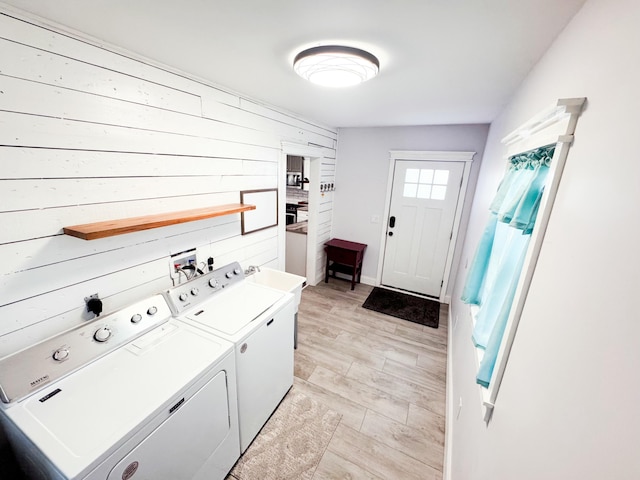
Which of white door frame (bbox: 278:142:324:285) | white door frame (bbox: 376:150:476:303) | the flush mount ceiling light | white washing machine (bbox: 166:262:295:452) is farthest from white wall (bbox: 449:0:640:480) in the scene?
white door frame (bbox: 376:150:476:303)

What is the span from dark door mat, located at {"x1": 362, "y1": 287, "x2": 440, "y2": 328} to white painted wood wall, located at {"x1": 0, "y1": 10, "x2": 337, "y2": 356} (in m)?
2.42

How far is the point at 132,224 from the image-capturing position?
1.32 m

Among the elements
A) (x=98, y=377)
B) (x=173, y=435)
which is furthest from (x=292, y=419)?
(x=98, y=377)

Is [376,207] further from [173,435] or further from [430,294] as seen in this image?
[173,435]

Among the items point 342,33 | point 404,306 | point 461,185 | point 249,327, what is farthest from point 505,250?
point 404,306

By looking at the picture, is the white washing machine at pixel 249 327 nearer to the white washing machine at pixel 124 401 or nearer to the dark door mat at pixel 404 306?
the white washing machine at pixel 124 401

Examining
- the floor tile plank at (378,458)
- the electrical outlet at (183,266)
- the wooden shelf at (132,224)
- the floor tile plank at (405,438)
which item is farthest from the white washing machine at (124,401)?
the floor tile plank at (405,438)

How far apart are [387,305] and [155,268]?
112 inches

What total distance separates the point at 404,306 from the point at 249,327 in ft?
8.52

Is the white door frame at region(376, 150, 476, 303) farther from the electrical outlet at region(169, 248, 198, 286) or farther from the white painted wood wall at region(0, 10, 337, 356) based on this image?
the electrical outlet at region(169, 248, 198, 286)

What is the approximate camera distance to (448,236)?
3.46 metres

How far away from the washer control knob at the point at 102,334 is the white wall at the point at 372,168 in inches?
127

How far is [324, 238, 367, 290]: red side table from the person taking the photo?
12.4ft

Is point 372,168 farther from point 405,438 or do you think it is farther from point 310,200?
point 405,438
